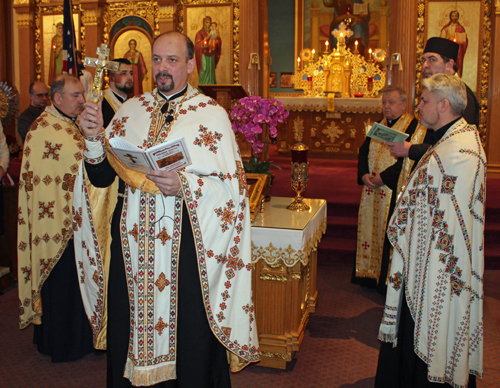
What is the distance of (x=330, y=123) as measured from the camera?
10422mm

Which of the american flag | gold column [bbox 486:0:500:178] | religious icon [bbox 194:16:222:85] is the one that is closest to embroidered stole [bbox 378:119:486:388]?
the american flag

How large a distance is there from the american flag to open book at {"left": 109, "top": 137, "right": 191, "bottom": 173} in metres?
2.09

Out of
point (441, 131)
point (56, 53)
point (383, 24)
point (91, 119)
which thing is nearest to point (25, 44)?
point (56, 53)

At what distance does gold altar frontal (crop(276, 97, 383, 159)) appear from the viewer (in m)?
10.2

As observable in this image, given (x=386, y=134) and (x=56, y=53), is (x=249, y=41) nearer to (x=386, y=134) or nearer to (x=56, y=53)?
(x=56, y=53)

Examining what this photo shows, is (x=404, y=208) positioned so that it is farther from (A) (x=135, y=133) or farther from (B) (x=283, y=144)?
(B) (x=283, y=144)

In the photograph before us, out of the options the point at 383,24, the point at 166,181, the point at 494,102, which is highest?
the point at 383,24

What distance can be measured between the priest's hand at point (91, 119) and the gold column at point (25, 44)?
9.20m

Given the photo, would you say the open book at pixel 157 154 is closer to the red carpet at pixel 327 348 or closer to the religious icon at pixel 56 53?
the red carpet at pixel 327 348

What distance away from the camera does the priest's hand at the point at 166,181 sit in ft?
6.65

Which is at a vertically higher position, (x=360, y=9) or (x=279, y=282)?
(x=360, y=9)

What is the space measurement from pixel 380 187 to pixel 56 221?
2.98m

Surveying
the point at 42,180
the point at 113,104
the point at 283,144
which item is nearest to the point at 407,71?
the point at 283,144

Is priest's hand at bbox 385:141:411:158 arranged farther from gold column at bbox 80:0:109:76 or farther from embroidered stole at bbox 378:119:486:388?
gold column at bbox 80:0:109:76
